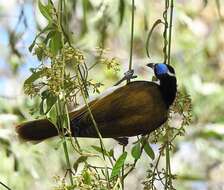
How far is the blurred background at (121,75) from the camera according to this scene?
293cm

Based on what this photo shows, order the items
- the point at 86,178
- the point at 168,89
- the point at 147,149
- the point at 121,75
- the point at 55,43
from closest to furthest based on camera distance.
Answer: the point at 86,178, the point at 55,43, the point at 147,149, the point at 168,89, the point at 121,75

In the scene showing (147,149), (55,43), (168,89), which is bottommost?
(147,149)

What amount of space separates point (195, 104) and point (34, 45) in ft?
6.81

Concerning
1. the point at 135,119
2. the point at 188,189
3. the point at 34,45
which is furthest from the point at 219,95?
the point at 34,45

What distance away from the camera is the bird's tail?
80.9 inches

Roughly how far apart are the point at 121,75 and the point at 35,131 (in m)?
1.46

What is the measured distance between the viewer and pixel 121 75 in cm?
348

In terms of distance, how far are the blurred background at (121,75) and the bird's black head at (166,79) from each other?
0.43 feet

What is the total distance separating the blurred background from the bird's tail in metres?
0.04

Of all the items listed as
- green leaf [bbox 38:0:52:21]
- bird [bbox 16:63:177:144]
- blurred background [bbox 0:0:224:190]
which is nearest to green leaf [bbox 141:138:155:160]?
bird [bbox 16:63:177:144]

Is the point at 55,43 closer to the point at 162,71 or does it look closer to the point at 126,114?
the point at 126,114

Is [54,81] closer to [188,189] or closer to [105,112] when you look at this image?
[105,112]

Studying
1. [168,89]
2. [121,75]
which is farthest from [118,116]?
[121,75]

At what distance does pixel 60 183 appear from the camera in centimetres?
170
